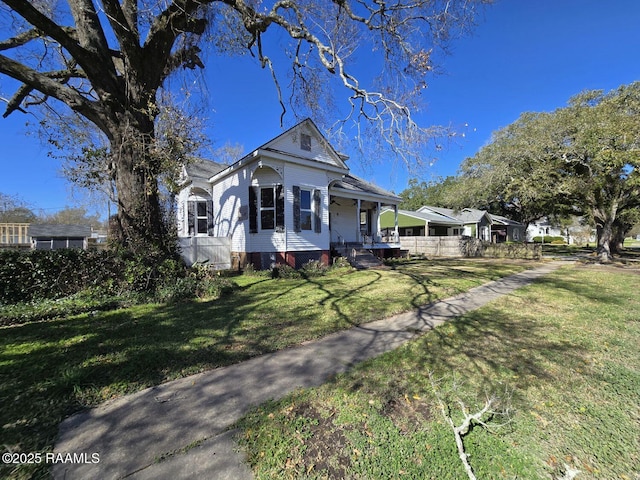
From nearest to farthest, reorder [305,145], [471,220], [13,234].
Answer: [305,145] → [13,234] → [471,220]

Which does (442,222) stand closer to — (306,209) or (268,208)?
(306,209)

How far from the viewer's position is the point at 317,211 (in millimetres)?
13070

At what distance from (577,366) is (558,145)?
17.8 meters

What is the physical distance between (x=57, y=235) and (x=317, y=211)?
103 feet

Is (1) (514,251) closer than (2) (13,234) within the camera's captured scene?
No

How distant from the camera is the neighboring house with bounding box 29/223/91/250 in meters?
→ 28.2

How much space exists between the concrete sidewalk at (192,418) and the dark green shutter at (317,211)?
876 centimetres

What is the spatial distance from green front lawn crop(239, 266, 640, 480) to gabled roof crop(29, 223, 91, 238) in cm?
3745

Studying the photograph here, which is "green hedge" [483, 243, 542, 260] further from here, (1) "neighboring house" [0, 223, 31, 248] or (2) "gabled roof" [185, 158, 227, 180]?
(1) "neighboring house" [0, 223, 31, 248]

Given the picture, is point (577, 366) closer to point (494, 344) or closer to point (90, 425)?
point (494, 344)

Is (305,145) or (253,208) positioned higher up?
(305,145)

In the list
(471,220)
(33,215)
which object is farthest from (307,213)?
(33,215)

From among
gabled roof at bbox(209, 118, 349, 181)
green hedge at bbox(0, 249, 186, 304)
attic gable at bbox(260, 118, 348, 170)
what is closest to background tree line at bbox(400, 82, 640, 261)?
gabled roof at bbox(209, 118, 349, 181)

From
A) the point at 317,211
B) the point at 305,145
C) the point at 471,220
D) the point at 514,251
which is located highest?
the point at 305,145
